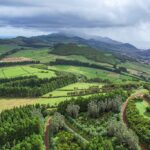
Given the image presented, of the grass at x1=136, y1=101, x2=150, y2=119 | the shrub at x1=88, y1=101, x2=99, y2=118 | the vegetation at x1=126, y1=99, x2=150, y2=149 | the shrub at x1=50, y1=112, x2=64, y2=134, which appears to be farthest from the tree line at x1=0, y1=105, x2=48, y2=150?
the grass at x1=136, y1=101, x2=150, y2=119

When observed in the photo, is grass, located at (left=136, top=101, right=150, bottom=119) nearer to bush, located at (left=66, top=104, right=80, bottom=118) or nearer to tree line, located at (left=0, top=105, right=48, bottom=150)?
bush, located at (left=66, top=104, right=80, bottom=118)

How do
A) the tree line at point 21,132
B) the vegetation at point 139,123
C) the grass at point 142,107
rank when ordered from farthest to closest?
the grass at point 142,107, the tree line at point 21,132, the vegetation at point 139,123

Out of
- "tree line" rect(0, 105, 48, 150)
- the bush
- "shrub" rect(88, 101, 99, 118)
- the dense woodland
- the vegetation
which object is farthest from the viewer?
the bush

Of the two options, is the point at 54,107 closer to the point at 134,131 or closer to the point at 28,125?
the point at 28,125

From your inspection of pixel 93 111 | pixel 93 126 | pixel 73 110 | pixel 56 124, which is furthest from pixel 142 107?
pixel 56 124

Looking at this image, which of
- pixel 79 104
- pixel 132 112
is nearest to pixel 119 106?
pixel 132 112

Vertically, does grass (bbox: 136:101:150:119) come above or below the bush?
above

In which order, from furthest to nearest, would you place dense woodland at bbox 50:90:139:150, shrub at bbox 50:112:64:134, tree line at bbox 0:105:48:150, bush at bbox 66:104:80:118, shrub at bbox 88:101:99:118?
bush at bbox 66:104:80:118 → shrub at bbox 88:101:99:118 → shrub at bbox 50:112:64:134 → tree line at bbox 0:105:48:150 → dense woodland at bbox 50:90:139:150

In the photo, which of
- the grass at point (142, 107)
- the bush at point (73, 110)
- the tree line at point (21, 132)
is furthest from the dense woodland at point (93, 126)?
the grass at point (142, 107)

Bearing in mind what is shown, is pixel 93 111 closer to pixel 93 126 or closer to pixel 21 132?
pixel 93 126

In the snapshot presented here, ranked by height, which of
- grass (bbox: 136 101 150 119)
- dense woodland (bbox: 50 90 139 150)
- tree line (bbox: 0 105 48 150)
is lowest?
tree line (bbox: 0 105 48 150)

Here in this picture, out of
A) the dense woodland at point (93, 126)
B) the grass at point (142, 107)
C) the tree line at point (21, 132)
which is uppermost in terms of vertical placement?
Answer: the grass at point (142, 107)

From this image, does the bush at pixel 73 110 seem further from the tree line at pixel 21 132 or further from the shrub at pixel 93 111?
the tree line at pixel 21 132
